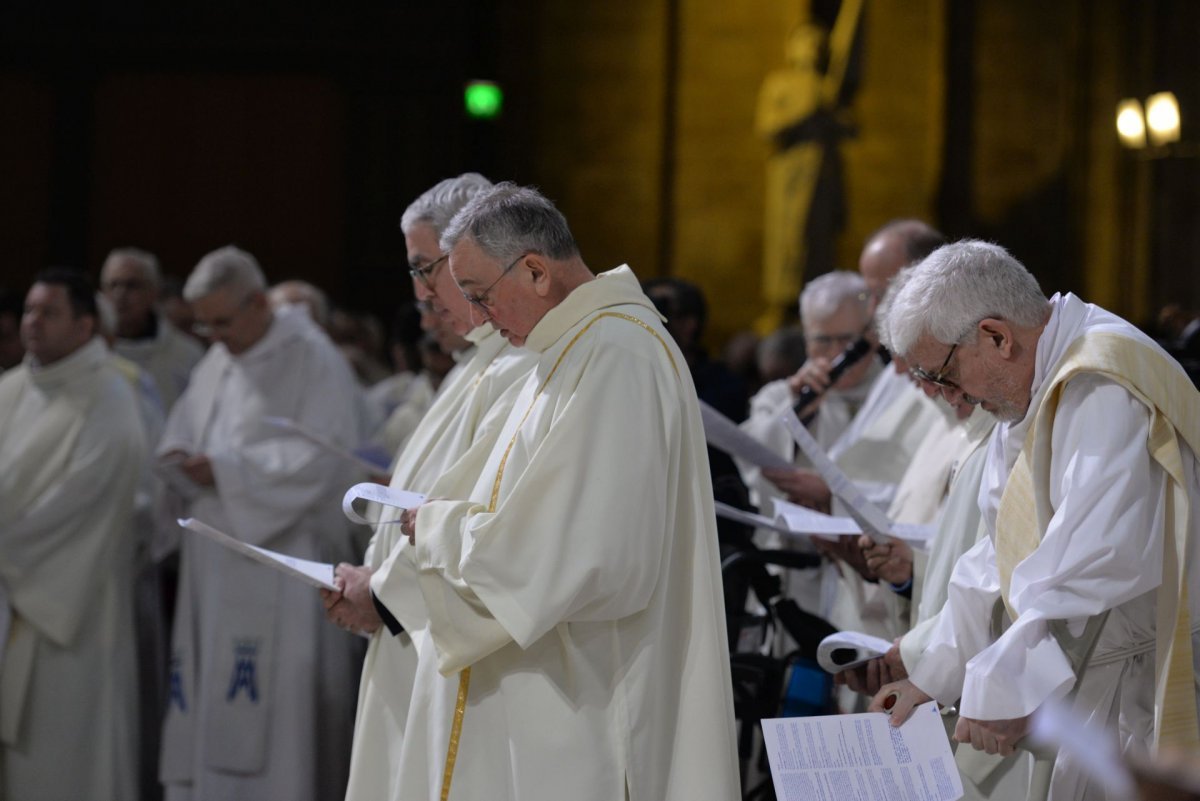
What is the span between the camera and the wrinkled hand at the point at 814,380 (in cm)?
503

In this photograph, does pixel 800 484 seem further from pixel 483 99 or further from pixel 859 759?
pixel 483 99

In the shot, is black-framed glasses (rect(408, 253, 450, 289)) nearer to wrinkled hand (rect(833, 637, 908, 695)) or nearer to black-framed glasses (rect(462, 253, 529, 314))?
black-framed glasses (rect(462, 253, 529, 314))

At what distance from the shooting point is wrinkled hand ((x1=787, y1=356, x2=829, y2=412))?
16.5 ft

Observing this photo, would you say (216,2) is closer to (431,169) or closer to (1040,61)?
(431,169)

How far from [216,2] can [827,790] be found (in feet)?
33.6

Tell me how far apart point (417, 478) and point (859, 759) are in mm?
1452

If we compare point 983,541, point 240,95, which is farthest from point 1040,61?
point 983,541

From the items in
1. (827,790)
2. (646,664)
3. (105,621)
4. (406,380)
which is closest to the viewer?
(827,790)

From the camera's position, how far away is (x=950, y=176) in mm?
13148

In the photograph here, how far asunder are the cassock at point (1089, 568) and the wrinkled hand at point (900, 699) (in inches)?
1.2

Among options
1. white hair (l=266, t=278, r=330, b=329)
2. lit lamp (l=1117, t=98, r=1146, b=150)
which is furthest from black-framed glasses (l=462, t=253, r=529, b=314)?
lit lamp (l=1117, t=98, r=1146, b=150)

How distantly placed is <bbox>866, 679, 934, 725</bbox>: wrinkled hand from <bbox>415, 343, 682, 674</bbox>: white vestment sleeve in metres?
0.51

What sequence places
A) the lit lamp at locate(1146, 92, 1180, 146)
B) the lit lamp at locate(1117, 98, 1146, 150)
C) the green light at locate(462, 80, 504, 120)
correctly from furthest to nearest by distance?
the green light at locate(462, 80, 504, 120)
the lit lamp at locate(1117, 98, 1146, 150)
the lit lamp at locate(1146, 92, 1180, 146)

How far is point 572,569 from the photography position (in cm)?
303
